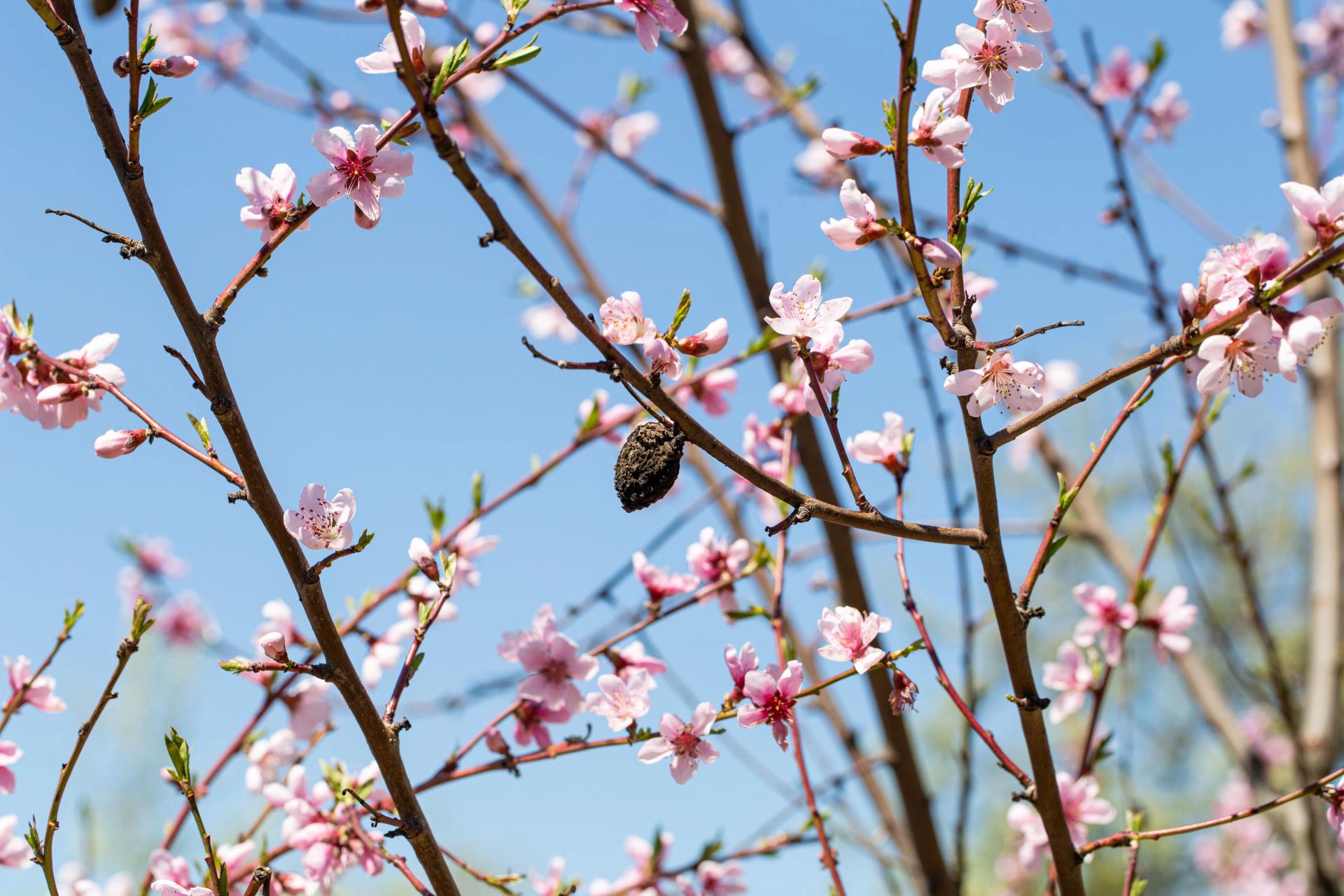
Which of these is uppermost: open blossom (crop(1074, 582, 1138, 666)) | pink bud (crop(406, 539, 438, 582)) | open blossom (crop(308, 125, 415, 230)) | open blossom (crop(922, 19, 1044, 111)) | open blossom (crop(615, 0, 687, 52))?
open blossom (crop(615, 0, 687, 52))

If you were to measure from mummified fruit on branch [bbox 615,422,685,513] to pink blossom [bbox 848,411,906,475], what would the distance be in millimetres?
492

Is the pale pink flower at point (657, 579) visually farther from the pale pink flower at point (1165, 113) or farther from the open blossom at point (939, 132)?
the pale pink flower at point (1165, 113)

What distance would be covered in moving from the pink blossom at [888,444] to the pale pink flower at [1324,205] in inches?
25.3

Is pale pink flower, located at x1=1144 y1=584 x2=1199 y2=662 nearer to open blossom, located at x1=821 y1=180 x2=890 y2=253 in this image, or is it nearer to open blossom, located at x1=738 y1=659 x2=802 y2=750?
open blossom, located at x1=738 y1=659 x2=802 y2=750

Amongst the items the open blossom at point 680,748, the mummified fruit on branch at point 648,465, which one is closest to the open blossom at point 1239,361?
the mummified fruit on branch at point 648,465

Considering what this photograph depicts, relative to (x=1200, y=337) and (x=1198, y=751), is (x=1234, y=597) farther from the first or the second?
(x=1200, y=337)

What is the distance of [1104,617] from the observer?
79.6 inches

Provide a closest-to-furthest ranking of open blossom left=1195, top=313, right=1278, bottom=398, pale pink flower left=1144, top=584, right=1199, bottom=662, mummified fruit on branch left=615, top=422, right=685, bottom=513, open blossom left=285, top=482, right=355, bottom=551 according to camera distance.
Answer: open blossom left=1195, top=313, right=1278, bottom=398 < mummified fruit on branch left=615, top=422, right=685, bottom=513 < open blossom left=285, top=482, right=355, bottom=551 < pale pink flower left=1144, top=584, right=1199, bottom=662

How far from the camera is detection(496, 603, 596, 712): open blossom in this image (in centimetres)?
173

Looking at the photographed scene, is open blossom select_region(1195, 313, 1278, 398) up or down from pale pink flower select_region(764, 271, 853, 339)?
down

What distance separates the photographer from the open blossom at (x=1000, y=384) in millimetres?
1203

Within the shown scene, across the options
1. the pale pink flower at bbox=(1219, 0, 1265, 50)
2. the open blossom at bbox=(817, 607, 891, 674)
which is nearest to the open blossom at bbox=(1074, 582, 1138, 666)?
the open blossom at bbox=(817, 607, 891, 674)

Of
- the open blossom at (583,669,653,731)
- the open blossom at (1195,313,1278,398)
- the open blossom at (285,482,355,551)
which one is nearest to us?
the open blossom at (1195,313,1278,398)

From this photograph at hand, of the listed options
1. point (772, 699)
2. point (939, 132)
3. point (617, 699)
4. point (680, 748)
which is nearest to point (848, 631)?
point (772, 699)
